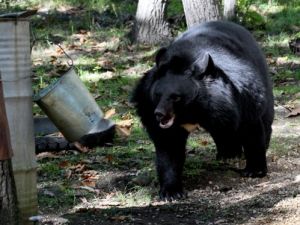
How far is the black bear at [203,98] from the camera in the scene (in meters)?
5.28

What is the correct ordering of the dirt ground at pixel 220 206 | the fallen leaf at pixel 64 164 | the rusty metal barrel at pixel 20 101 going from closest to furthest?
1. the rusty metal barrel at pixel 20 101
2. the dirt ground at pixel 220 206
3. the fallen leaf at pixel 64 164

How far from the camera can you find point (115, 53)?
11.7 metres

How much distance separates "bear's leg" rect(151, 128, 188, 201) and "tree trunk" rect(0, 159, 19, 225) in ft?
6.34

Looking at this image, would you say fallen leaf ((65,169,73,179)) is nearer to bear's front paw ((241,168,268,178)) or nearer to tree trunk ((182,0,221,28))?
bear's front paw ((241,168,268,178))

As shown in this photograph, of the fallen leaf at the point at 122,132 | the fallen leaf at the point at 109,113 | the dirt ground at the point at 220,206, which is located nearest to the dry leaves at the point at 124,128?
the fallen leaf at the point at 122,132

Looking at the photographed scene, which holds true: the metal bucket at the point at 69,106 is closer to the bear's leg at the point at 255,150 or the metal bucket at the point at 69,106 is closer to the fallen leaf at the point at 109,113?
the bear's leg at the point at 255,150

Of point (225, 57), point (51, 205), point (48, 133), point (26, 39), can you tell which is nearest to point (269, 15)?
point (48, 133)

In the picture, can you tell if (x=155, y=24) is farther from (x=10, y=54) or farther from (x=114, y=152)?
(x=10, y=54)

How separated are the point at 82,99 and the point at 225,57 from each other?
124 cm

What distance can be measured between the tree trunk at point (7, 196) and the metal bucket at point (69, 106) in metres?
1.39

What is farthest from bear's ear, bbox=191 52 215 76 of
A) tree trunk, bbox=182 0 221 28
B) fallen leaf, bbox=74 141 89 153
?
tree trunk, bbox=182 0 221 28

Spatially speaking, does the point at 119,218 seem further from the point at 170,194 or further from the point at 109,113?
the point at 109,113

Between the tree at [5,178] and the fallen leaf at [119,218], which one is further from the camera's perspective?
the fallen leaf at [119,218]

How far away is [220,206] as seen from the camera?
5105mm
